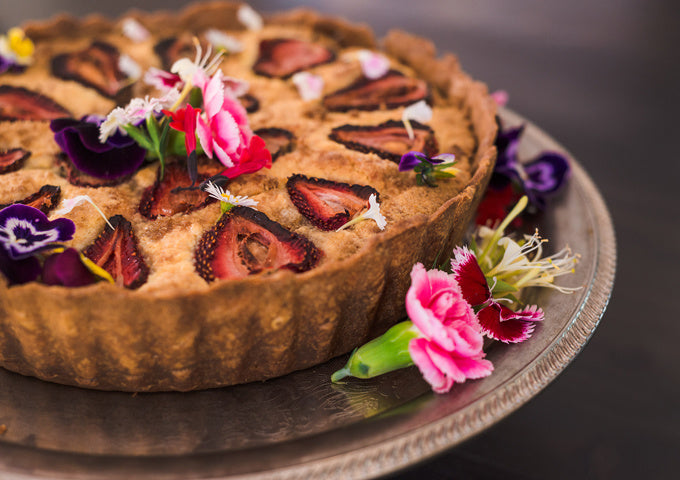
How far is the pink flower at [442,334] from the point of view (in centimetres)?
129

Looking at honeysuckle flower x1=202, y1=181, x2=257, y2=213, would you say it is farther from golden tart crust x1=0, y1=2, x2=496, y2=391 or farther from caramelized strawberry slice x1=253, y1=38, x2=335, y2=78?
caramelized strawberry slice x1=253, y1=38, x2=335, y2=78

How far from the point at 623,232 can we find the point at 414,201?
1567 mm

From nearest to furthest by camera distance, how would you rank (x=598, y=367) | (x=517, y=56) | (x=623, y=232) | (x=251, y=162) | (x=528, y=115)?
(x=251, y=162) < (x=598, y=367) < (x=623, y=232) < (x=528, y=115) < (x=517, y=56)

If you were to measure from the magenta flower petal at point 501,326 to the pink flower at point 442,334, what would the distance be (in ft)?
0.29

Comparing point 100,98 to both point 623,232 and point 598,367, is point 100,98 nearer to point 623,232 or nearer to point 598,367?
point 598,367

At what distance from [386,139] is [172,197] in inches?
25.7

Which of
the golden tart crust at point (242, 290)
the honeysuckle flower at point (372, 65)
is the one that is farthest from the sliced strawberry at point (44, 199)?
the honeysuckle flower at point (372, 65)

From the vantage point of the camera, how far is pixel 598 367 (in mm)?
2250

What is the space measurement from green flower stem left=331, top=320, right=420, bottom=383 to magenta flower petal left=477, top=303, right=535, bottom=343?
202mm

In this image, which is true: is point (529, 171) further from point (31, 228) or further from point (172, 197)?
point (31, 228)

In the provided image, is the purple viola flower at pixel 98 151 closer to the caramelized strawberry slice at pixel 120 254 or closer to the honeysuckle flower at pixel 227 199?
the caramelized strawberry slice at pixel 120 254

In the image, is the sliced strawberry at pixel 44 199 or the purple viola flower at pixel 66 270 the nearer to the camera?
the purple viola flower at pixel 66 270

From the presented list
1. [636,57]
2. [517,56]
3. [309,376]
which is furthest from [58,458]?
[636,57]

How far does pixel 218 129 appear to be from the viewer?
1.57m
